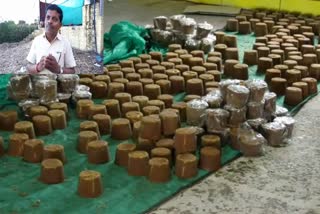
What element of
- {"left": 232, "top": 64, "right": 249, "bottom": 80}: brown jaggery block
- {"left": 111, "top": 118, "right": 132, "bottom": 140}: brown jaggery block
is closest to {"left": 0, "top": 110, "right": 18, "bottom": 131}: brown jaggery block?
{"left": 111, "top": 118, "right": 132, "bottom": 140}: brown jaggery block

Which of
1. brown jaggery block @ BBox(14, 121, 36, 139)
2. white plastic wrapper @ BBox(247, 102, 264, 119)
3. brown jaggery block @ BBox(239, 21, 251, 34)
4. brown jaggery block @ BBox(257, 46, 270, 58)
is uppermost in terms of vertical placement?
brown jaggery block @ BBox(239, 21, 251, 34)

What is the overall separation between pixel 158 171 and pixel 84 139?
1.58 feet

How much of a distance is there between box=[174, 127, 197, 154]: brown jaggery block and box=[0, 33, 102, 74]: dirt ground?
52 cm

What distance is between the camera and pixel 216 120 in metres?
3.17

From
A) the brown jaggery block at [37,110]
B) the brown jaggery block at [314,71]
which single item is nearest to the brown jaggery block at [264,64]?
the brown jaggery block at [314,71]

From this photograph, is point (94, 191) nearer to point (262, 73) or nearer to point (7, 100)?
point (7, 100)

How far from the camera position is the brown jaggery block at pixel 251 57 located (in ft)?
15.5

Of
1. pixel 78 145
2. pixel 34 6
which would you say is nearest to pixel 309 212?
pixel 78 145

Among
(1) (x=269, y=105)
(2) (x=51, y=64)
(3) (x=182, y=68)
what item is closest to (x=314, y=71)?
(3) (x=182, y=68)

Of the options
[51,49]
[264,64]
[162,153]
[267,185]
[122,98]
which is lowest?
[267,185]

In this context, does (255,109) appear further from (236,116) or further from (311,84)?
(311,84)

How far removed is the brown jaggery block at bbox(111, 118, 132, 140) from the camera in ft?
10.5

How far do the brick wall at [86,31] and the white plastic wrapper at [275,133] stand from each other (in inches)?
42.0

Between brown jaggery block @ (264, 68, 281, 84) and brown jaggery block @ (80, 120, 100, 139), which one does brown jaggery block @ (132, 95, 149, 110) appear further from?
brown jaggery block @ (264, 68, 281, 84)
